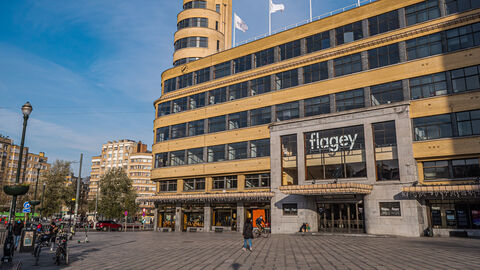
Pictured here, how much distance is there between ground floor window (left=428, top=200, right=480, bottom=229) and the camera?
92.9 feet

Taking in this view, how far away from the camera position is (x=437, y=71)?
3102 centimetres

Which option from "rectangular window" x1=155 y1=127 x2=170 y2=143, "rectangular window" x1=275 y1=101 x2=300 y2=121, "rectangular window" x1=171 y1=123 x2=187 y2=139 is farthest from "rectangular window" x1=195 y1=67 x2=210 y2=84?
"rectangular window" x1=275 y1=101 x2=300 y2=121

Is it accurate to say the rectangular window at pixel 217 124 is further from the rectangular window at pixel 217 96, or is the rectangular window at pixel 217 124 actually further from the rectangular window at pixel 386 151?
the rectangular window at pixel 386 151

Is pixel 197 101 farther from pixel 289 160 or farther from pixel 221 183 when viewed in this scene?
pixel 289 160

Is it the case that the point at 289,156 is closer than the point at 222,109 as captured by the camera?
Yes

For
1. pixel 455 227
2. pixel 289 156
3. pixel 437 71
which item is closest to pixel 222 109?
pixel 289 156

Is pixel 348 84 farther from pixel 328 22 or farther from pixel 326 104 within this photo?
pixel 328 22

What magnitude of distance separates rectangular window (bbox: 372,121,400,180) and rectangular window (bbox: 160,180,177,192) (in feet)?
91.6

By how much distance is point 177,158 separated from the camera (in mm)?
49531

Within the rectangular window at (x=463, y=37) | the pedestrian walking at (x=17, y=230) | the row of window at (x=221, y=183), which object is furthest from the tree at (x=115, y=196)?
the rectangular window at (x=463, y=37)

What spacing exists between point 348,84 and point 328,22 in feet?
25.7

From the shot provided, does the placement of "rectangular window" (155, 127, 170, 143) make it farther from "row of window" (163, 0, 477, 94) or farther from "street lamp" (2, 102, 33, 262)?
"street lamp" (2, 102, 33, 262)

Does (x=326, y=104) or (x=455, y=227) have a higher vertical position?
(x=326, y=104)

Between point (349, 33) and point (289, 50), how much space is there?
285 inches
